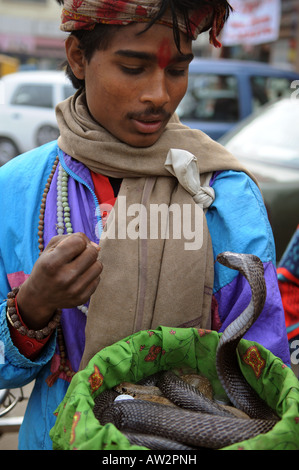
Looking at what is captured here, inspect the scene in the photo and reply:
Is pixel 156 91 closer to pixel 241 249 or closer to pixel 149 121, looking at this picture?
pixel 149 121

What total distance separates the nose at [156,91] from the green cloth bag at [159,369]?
→ 1.91ft

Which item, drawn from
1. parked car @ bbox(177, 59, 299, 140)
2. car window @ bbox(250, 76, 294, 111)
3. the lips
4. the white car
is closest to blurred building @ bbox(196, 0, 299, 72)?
the white car

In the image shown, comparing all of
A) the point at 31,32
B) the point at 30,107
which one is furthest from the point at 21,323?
Result: the point at 31,32

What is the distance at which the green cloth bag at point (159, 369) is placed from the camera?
1053mm

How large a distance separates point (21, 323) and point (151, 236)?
16.3 inches

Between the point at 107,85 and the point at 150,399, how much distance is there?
813 mm

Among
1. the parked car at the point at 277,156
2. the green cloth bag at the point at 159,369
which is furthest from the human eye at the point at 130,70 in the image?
the parked car at the point at 277,156

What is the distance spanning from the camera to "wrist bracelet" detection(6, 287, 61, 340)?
1356 millimetres

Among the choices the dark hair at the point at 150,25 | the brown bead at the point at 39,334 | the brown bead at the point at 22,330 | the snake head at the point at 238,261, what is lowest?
the brown bead at the point at 39,334

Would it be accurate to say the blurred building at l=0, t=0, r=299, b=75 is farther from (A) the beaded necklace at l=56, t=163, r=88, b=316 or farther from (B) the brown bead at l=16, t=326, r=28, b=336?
(B) the brown bead at l=16, t=326, r=28, b=336

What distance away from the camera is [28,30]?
28.2m

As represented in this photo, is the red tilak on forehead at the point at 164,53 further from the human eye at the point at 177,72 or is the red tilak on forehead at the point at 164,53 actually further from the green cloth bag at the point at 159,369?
the green cloth bag at the point at 159,369

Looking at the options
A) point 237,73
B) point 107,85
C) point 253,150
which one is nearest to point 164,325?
point 107,85

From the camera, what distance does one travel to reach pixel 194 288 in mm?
1484
